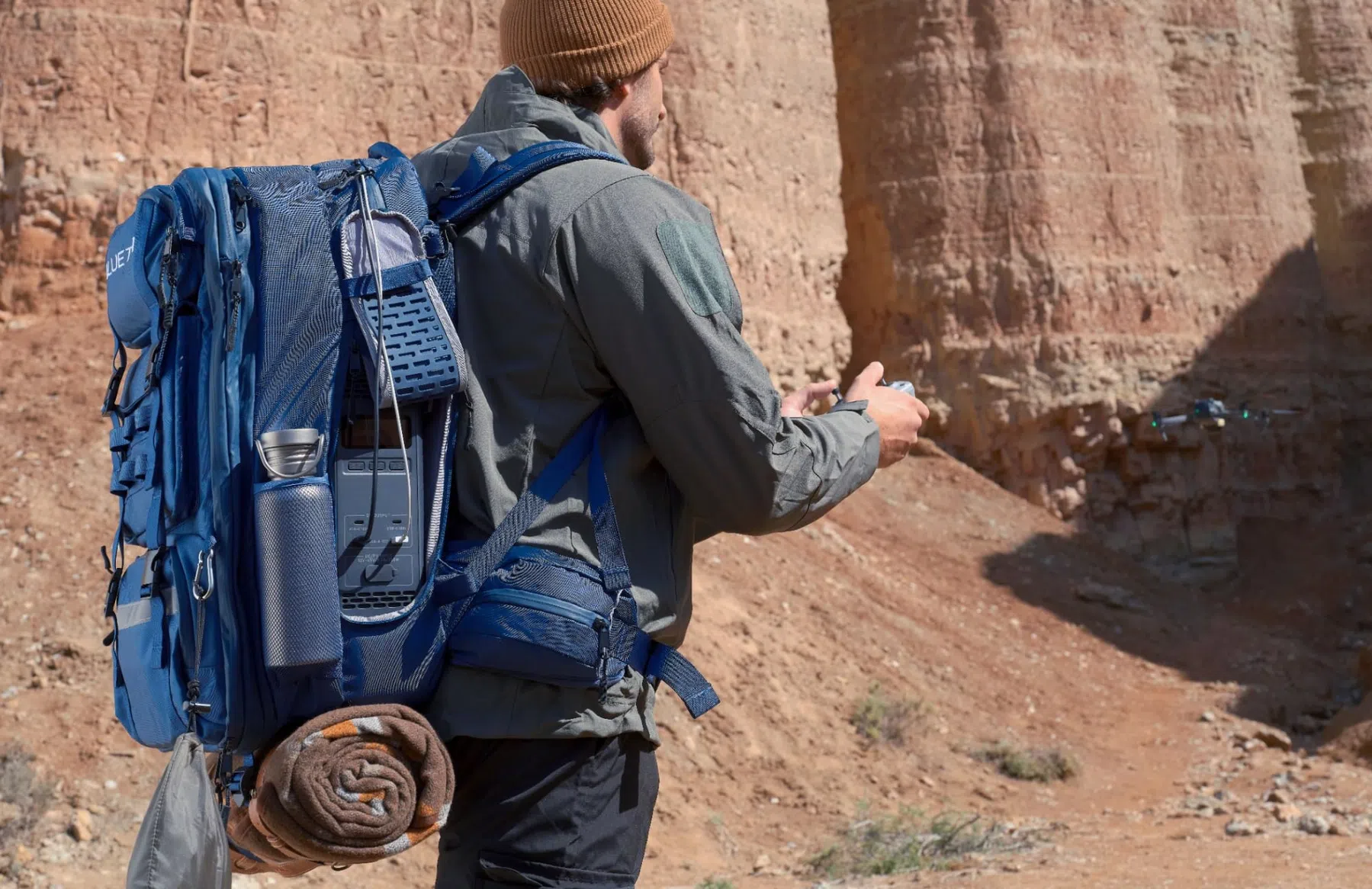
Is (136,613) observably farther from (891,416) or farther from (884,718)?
(884,718)

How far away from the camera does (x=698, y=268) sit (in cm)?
199

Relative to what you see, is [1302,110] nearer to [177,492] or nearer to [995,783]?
[995,783]

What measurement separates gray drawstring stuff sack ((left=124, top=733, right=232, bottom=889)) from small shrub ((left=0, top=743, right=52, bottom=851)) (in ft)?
16.4

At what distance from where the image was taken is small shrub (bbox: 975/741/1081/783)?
10211 millimetres

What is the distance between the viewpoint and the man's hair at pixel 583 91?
2285 mm

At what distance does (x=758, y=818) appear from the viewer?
8625mm

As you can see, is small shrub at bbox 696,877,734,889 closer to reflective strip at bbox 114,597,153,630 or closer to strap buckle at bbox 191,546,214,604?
reflective strip at bbox 114,597,153,630

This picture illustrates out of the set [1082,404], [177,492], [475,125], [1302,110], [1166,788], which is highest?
[1302,110]

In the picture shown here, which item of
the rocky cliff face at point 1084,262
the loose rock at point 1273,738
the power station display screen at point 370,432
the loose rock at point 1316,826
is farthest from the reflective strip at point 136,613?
the rocky cliff face at point 1084,262

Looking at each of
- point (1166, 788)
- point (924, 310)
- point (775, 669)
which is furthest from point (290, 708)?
point (924, 310)

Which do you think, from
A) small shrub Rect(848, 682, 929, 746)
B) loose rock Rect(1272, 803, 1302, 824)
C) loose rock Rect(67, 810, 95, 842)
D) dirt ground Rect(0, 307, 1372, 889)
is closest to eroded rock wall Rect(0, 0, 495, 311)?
dirt ground Rect(0, 307, 1372, 889)

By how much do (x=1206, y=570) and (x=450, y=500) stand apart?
55.4 feet

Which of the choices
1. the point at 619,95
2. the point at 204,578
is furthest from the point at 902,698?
the point at 204,578

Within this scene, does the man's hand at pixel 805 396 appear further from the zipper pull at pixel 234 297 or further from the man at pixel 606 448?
the zipper pull at pixel 234 297
